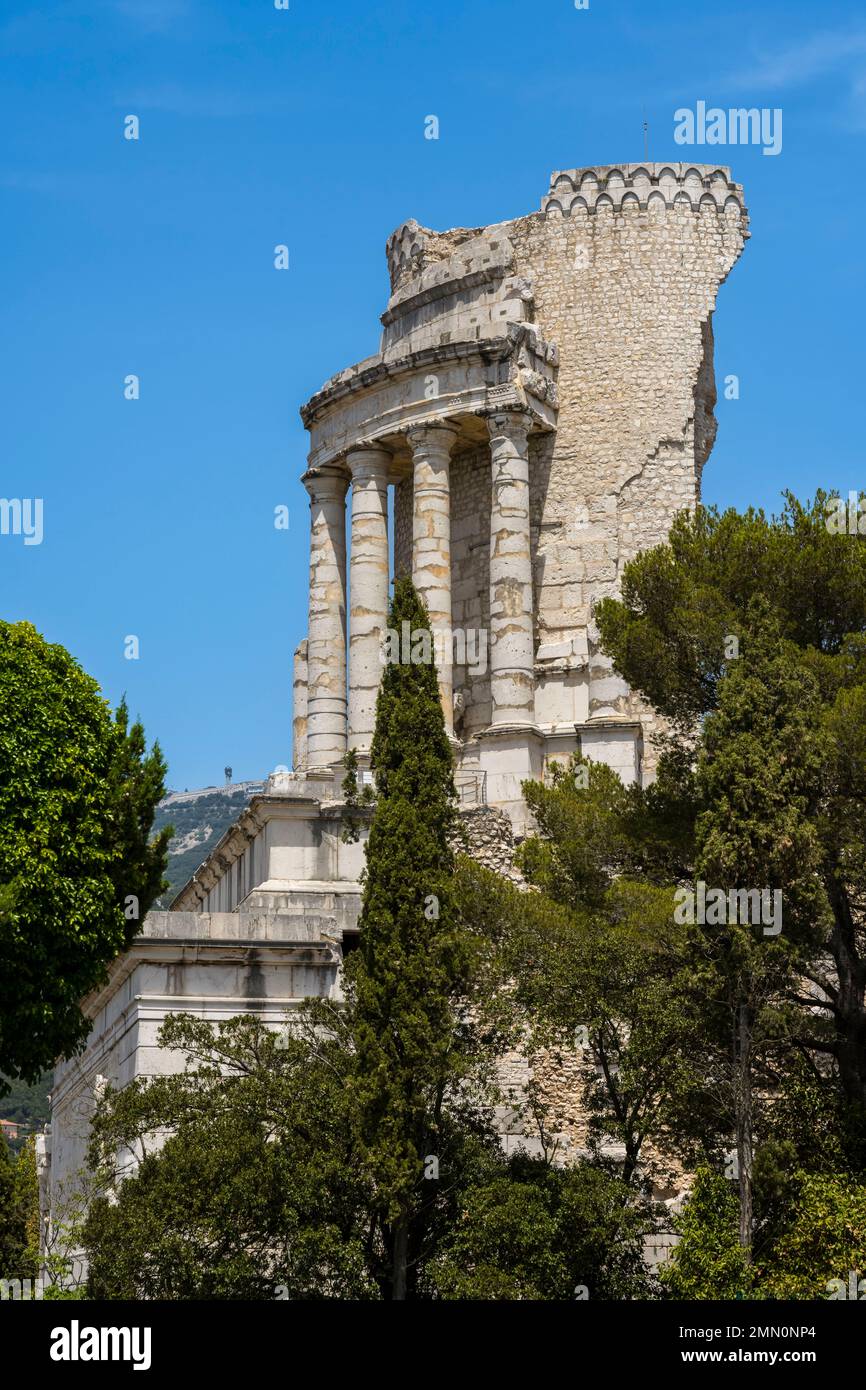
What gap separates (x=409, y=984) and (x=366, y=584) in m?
19.0

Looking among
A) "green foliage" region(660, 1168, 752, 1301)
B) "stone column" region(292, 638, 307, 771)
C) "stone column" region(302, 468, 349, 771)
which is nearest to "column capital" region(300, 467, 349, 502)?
"stone column" region(302, 468, 349, 771)

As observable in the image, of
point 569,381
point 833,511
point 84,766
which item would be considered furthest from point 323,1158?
point 569,381

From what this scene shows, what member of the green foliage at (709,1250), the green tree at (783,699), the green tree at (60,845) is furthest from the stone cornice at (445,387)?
the green foliage at (709,1250)

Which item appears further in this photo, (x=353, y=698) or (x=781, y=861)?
(x=353, y=698)

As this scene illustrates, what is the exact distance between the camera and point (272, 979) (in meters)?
27.5

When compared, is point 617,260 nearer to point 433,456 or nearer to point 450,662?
point 433,456

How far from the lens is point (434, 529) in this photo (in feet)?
136

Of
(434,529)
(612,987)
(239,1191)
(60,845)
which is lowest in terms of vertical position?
(239,1191)

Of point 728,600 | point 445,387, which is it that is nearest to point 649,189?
point 445,387

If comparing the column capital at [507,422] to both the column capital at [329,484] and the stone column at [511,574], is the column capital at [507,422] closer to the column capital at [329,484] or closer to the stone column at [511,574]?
the stone column at [511,574]

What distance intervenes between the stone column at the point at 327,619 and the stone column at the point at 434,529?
2.37 m

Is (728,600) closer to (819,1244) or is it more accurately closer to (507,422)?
(819,1244)

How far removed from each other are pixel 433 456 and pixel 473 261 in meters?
4.45

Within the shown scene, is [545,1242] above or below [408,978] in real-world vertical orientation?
below
